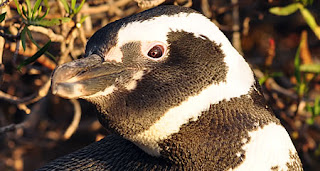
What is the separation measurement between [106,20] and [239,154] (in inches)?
53.3

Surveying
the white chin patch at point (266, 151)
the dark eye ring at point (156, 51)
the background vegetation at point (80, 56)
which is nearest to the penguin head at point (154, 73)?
the dark eye ring at point (156, 51)

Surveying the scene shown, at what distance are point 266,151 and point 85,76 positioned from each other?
51cm

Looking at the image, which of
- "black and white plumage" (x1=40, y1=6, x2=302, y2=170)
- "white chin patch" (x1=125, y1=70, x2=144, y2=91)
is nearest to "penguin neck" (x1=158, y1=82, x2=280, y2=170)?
"black and white plumage" (x1=40, y1=6, x2=302, y2=170)

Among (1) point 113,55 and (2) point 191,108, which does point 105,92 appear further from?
(2) point 191,108

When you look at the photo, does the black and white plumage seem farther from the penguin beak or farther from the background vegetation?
the background vegetation

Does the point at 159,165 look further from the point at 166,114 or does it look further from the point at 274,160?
the point at 274,160

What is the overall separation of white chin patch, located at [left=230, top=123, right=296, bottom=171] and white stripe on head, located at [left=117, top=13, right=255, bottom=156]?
12 centimetres

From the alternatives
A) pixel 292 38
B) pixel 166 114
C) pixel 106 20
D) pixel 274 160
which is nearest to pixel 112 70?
pixel 166 114

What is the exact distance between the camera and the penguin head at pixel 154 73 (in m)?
1.23

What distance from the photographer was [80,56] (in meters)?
2.50

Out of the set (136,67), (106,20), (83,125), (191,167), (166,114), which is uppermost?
(136,67)

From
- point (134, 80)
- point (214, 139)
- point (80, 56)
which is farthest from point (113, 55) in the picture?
point (80, 56)

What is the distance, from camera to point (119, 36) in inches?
49.5

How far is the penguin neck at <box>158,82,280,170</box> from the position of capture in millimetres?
1289
